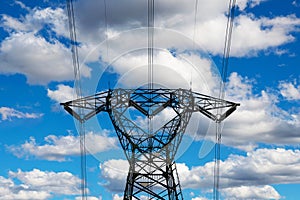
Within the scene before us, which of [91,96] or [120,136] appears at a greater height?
[91,96]

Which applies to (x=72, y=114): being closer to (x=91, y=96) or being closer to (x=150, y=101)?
(x=91, y=96)

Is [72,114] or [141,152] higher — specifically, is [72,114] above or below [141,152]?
above

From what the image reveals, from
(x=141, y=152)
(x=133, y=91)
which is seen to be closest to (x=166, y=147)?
(x=141, y=152)

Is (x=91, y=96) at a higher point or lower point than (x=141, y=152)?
higher

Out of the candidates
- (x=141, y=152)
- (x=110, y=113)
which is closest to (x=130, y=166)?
(x=141, y=152)

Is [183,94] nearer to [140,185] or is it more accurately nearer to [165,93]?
[165,93]

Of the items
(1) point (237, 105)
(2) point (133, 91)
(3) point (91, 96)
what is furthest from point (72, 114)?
(1) point (237, 105)

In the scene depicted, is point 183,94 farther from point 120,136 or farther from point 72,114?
point 72,114
